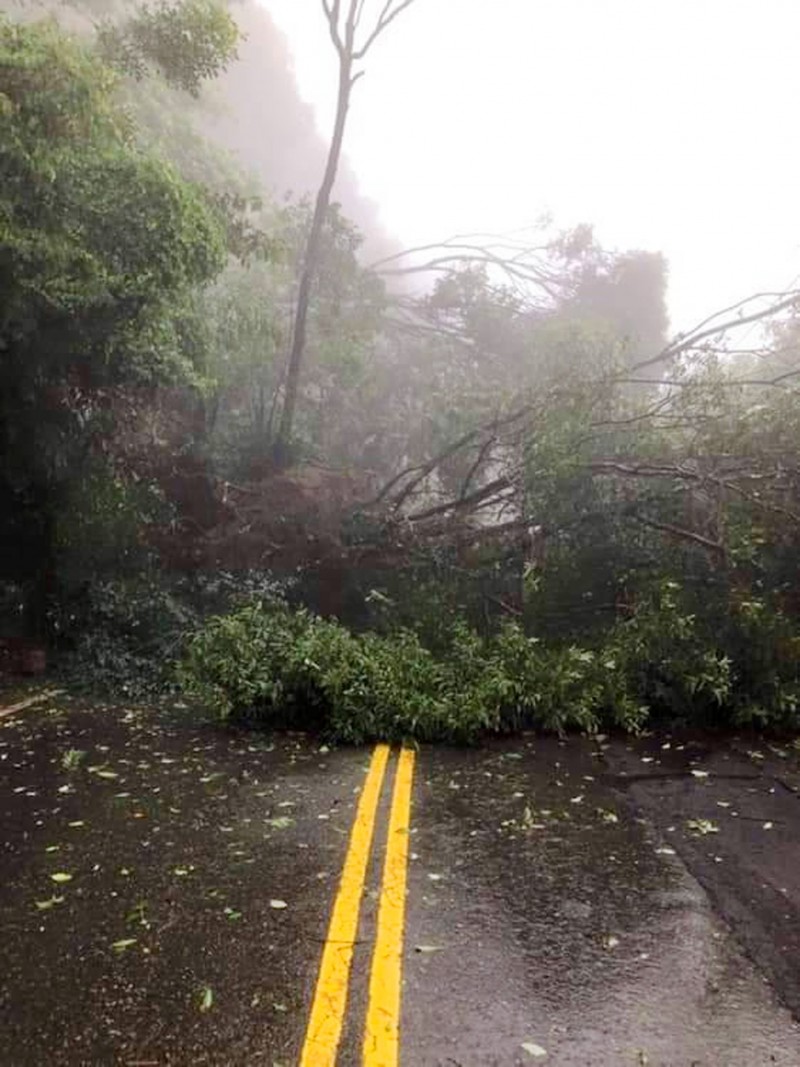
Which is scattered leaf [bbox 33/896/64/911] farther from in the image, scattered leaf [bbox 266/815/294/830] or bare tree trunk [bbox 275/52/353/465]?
bare tree trunk [bbox 275/52/353/465]

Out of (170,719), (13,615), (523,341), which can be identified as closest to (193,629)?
(13,615)

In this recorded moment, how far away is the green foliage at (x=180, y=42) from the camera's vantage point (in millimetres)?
10422

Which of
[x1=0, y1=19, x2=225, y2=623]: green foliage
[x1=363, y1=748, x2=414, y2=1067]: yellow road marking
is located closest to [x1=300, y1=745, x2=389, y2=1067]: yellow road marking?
[x1=363, y1=748, x2=414, y2=1067]: yellow road marking

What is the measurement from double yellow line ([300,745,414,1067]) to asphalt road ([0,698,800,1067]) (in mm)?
12

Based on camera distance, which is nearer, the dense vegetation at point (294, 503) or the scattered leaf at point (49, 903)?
the scattered leaf at point (49, 903)

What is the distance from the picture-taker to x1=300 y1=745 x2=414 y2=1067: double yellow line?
9.62 feet

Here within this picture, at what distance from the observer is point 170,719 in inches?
320

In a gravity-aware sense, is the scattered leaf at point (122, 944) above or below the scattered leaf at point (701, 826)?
below

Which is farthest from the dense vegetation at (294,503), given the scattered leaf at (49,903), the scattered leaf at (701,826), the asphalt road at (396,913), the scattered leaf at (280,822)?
the scattered leaf at (49,903)

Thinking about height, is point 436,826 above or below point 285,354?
below

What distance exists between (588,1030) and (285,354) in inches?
667

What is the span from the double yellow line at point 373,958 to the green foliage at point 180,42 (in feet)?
31.3

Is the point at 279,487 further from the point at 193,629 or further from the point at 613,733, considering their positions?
the point at 613,733

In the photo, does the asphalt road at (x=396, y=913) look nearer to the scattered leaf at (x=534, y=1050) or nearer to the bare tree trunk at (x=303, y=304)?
the scattered leaf at (x=534, y=1050)
